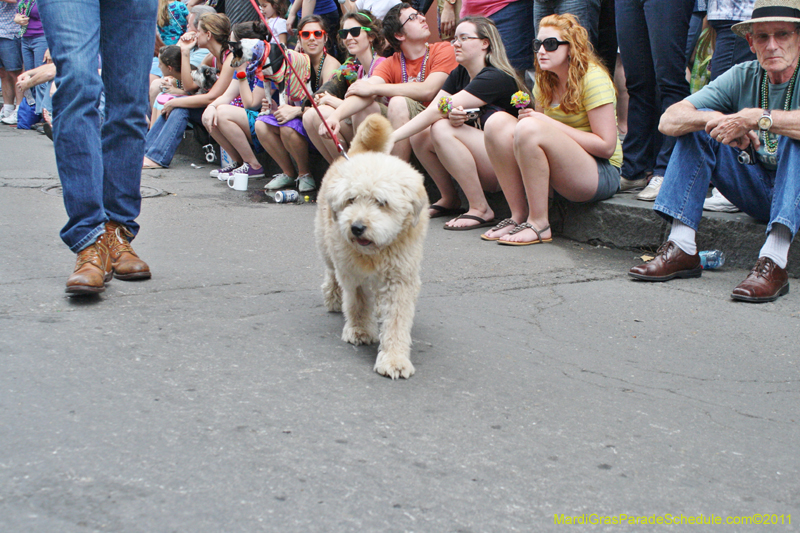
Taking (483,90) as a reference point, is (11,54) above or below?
below

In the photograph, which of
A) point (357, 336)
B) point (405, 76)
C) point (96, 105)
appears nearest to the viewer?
point (357, 336)

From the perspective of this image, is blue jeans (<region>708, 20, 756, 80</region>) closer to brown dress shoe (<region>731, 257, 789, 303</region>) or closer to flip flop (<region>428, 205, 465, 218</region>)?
brown dress shoe (<region>731, 257, 789, 303</region>)

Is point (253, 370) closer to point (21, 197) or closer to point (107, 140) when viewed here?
point (107, 140)

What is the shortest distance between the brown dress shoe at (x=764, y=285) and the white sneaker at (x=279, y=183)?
4.72 meters

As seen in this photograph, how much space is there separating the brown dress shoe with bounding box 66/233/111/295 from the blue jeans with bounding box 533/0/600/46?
3.74 m

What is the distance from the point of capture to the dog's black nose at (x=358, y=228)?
2.73 metres

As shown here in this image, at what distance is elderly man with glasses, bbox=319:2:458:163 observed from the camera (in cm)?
608

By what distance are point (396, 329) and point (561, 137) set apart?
2.57 metres

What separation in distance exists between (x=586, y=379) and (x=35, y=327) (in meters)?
2.16

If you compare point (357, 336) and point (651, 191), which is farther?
point (651, 191)

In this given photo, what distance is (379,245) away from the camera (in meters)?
2.81

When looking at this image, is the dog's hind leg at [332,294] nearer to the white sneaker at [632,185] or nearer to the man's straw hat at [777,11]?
the man's straw hat at [777,11]


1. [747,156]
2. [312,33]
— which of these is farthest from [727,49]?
[312,33]

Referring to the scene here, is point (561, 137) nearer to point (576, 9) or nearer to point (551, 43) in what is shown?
point (551, 43)
